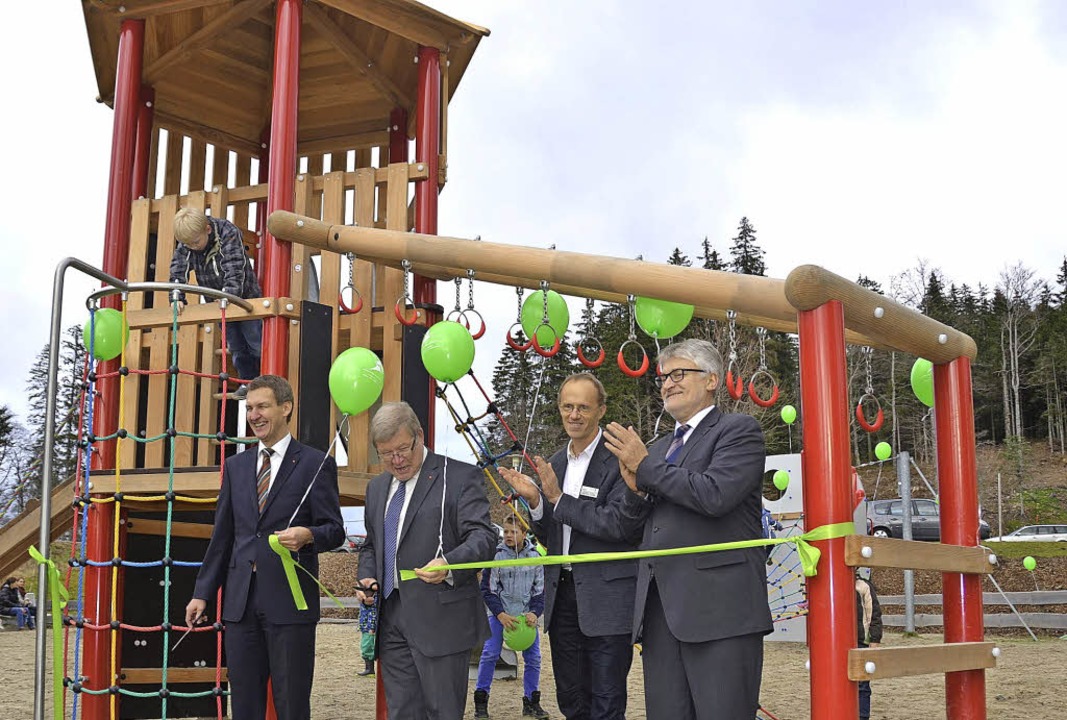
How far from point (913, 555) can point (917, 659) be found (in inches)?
13.1

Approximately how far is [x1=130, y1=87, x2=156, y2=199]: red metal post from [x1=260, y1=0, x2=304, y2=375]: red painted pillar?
187cm

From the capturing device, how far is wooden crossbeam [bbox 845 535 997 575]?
126 inches

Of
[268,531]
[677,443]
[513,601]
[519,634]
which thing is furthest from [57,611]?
[513,601]

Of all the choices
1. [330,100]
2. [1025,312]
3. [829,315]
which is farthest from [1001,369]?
[829,315]

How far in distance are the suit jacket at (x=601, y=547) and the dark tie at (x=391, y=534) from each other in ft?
2.12

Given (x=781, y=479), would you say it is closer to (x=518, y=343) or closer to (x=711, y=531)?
(x=518, y=343)

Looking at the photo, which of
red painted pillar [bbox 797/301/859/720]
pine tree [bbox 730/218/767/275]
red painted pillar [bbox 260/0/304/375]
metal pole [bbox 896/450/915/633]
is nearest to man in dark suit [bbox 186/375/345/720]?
red painted pillar [bbox 260/0/304/375]

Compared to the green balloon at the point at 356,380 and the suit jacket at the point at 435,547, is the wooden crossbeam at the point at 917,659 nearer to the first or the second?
the suit jacket at the point at 435,547

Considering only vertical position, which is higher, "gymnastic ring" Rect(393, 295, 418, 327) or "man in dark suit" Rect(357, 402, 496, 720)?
"gymnastic ring" Rect(393, 295, 418, 327)

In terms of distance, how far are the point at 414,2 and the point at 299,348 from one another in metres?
2.50

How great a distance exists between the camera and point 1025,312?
5175 cm

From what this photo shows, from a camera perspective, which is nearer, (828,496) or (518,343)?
(828,496)

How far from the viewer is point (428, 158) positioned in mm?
7004

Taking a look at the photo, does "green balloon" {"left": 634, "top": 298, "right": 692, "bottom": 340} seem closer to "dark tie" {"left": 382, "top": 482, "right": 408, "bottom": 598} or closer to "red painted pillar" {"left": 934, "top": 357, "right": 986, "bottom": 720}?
"red painted pillar" {"left": 934, "top": 357, "right": 986, "bottom": 720}
